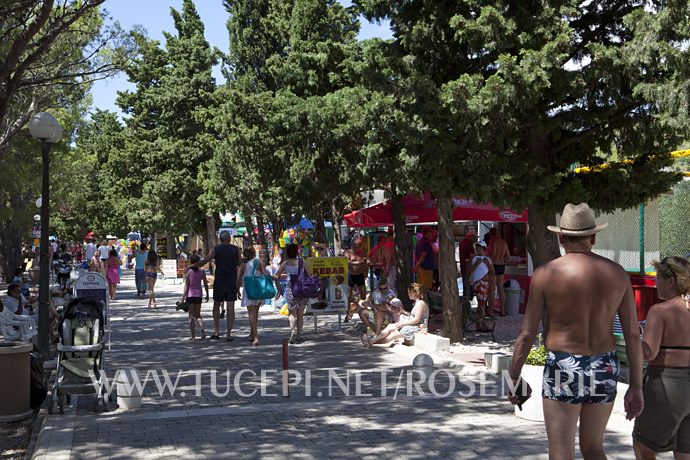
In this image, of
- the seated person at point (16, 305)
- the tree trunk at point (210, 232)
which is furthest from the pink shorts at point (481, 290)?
the tree trunk at point (210, 232)

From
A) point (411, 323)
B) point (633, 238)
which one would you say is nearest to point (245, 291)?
point (411, 323)

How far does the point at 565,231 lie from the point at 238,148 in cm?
1853

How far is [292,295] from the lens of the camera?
12586 mm

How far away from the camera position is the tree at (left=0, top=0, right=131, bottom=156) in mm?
10219

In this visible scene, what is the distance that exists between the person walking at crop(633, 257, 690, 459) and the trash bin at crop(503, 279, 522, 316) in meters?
12.0

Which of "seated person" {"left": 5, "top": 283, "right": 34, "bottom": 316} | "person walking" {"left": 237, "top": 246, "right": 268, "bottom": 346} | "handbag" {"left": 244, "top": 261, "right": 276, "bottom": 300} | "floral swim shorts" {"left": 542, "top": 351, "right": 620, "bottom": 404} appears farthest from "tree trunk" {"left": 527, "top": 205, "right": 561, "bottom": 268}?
A: "seated person" {"left": 5, "top": 283, "right": 34, "bottom": 316}

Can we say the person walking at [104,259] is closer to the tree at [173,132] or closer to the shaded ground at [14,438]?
the tree at [173,132]

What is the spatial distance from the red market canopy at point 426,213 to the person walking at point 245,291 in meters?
3.89

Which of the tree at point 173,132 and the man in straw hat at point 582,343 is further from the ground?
the tree at point 173,132

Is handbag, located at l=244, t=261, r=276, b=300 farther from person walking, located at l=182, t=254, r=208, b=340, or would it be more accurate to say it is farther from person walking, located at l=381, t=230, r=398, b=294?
person walking, located at l=381, t=230, r=398, b=294

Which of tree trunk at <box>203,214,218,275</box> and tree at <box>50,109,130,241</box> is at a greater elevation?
tree at <box>50,109,130,241</box>

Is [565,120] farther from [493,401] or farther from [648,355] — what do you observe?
[648,355]

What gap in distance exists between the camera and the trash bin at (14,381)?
7.45 m

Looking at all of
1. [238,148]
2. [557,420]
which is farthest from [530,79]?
[238,148]
